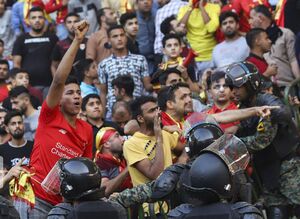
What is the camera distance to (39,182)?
9.62 m

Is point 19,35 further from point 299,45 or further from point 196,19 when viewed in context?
point 299,45

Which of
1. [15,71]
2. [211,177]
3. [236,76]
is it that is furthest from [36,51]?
[211,177]

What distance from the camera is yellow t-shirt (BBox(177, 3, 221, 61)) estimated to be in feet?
49.5

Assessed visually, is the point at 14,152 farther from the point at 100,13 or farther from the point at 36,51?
the point at 100,13

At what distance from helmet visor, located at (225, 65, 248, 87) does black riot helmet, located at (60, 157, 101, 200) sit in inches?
96.0

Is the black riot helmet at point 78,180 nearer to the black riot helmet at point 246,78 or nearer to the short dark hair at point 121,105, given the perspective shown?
the black riot helmet at point 246,78

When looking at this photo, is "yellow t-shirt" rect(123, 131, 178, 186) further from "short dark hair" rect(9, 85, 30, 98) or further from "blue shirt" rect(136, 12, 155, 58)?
"blue shirt" rect(136, 12, 155, 58)

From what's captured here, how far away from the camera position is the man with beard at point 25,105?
45.0 feet

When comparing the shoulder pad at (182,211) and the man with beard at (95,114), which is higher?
the man with beard at (95,114)

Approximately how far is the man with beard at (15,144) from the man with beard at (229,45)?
3.08 meters

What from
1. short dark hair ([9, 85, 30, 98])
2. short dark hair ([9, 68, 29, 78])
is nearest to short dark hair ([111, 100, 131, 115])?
short dark hair ([9, 85, 30, 98])

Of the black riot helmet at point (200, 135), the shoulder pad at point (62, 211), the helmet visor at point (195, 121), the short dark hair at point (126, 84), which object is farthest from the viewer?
the short dark hair at point (126, 84)

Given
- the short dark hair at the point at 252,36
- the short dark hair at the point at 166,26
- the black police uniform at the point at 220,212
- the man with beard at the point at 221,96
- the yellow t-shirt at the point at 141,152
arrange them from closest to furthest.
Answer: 1. the black police uniform at the point at 220,212
2. the yellow t-shirt at the point at 141,152
3. the man with beard at the point at 221,96
4. the short dark hair at the point at 252,36
5. the short dark hair at the point at 166,26

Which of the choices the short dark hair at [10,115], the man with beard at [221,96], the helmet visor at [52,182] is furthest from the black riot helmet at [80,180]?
the short dark hair at [10,115]
